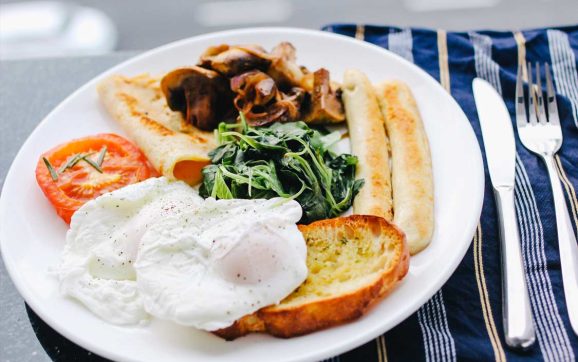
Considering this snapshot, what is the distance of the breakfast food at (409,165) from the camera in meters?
3.45

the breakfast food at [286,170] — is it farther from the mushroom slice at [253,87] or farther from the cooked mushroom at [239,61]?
the cooked mushroom at [239,61]

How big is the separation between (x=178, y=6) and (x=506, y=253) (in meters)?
6.68

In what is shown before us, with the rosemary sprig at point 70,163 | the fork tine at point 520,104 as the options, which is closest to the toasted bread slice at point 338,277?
the rosemary sprig at point 70,163

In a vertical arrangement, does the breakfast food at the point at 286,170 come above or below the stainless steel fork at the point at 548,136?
below

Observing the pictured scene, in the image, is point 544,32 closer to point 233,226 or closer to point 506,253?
point 506,253

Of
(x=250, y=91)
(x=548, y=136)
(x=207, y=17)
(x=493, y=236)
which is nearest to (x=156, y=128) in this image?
(x=250, y=91)

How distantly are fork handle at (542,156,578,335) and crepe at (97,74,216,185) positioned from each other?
2.12 metres

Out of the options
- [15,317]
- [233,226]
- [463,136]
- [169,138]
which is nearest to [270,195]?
[233,226]

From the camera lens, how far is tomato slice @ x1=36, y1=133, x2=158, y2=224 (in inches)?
151

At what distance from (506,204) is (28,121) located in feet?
11.6

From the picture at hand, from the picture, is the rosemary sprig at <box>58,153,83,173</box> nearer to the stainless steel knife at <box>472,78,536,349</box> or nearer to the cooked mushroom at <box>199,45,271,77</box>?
the cooked mushroom at <box>199,45,271,77</box>

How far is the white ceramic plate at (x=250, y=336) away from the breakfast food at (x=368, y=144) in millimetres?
297

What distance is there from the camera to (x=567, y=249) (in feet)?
11.6

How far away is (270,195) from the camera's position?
3.69 meters
